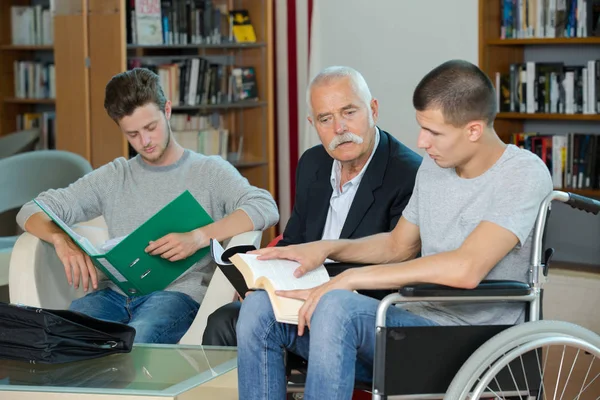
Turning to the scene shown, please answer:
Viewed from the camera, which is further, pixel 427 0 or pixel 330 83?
pixel 427 0

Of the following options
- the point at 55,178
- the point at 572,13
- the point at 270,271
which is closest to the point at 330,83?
the point at 270,271

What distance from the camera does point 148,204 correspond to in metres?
3.07

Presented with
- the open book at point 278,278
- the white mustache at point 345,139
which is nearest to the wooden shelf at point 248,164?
the white mustache at point 345,139

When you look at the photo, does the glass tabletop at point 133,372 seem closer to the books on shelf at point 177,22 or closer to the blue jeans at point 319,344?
the blue jeans at point 319,344

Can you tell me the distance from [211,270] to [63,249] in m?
0.46

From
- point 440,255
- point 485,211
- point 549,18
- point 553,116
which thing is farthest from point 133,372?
point 549,18

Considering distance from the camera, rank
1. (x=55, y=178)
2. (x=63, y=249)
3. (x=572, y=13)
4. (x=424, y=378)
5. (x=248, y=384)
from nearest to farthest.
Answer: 1. (x=424, y=378)
2. (x=248, y=384)
3. (x=63, y=249)
4. (x=55, y=178)
5. (x=572, y=13)

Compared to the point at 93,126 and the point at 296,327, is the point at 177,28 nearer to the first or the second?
the point at 93,126

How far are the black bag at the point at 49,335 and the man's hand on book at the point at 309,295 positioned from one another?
1.71 ft

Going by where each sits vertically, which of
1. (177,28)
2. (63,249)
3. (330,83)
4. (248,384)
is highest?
(177,28)

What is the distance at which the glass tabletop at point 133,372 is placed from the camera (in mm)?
2182

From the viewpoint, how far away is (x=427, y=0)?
17.5ft

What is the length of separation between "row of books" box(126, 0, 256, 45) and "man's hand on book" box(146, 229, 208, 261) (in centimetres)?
263

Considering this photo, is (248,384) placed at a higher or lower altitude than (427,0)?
lower
